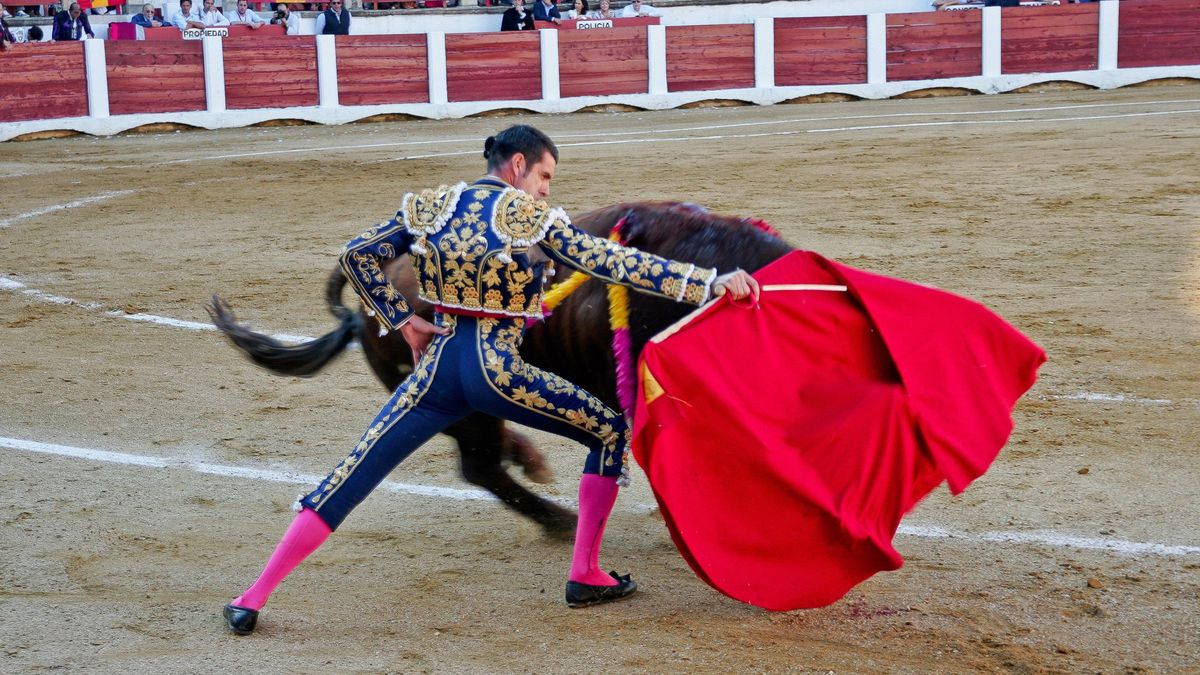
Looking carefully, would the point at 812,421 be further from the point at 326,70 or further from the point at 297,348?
the point at 326,70

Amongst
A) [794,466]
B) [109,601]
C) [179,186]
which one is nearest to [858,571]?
[794,466]

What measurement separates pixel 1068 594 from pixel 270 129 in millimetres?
12008

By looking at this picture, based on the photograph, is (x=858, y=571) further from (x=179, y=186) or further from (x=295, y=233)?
(x=179, y=186)

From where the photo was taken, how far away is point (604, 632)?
2803 mm

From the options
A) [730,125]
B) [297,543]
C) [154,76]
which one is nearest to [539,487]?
[297,543]

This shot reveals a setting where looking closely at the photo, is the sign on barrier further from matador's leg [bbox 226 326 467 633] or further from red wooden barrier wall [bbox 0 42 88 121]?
matador's leg [bbox 226 326 467 633]

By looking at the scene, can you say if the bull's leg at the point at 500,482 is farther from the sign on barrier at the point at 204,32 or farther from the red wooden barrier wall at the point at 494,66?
the sign on barrier at the point at 204,32

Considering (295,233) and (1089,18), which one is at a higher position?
(1089,18)

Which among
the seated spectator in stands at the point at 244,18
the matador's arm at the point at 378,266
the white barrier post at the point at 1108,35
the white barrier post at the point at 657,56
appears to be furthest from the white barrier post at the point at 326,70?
the matador's arm at the point at 378,266

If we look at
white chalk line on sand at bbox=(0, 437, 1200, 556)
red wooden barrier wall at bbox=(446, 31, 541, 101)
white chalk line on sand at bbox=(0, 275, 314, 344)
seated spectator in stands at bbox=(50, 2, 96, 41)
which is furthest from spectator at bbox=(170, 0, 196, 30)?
white chalk line on sand at bbox=(0, 437, 1200, 556)

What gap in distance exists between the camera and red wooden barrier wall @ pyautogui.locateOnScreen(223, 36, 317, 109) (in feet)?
46.0

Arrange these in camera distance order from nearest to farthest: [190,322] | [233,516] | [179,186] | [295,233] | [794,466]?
[794,466] < [233,516] < [190,322] < [295,233] < [179,186]

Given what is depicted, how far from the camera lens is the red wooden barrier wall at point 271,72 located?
1403cm

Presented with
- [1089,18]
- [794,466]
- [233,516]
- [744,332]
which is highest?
[1089,18]
